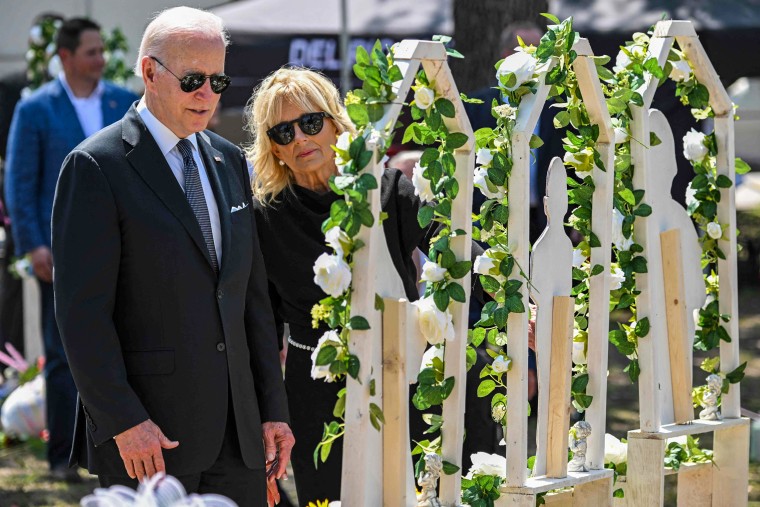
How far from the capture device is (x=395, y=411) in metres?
2.62

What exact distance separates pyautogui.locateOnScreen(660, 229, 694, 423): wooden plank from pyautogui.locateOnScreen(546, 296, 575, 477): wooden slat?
529 millimetres

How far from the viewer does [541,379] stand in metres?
3.01

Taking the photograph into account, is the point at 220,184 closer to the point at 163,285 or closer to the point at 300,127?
the point at 163,285

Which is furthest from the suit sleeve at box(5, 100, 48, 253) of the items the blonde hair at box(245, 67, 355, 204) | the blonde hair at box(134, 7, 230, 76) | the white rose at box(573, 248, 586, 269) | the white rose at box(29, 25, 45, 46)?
the white rose at box(573, 248, 586, 269)

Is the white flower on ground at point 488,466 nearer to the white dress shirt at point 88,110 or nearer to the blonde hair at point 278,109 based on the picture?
the blonde hair at point 278,109

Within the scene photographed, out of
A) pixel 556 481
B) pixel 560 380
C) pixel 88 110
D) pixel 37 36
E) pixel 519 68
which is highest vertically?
pixel 37 36

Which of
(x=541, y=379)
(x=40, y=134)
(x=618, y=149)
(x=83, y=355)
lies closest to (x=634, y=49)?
(x=618, y=149)

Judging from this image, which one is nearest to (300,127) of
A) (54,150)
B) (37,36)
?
(54,150)

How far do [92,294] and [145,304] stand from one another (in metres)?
0.12

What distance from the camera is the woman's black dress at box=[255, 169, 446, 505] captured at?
3.31 m

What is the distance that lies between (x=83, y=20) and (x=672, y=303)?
11.1ft

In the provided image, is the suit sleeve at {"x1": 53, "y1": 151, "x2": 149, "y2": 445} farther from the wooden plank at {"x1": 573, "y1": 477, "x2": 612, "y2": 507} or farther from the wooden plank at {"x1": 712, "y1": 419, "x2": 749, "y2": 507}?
the wooden plank at {"x1": 712, "y1": 419, "x2": 749, "y2": 507}

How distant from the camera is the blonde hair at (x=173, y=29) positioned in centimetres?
267

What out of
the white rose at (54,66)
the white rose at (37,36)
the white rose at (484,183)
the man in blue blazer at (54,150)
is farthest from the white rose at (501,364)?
the white rose at (37,36)
